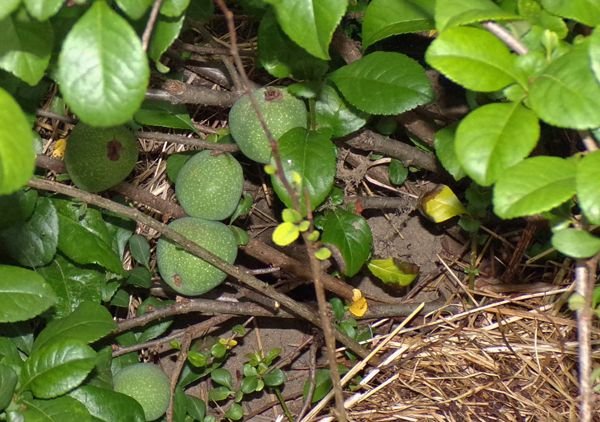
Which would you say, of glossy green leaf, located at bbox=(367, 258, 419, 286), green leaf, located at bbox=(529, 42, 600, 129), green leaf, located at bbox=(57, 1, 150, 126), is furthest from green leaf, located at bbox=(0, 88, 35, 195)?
glossy green leaf, located at bbox=(367, 258, 419, 286)

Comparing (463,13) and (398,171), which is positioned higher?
(463,13)

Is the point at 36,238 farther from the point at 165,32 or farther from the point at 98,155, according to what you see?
the point at 165,32

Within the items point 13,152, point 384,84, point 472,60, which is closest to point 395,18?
point 384,84

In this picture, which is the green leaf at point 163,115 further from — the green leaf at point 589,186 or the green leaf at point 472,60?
the green leaf at point 589,186

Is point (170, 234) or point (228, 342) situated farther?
point (228, 342)

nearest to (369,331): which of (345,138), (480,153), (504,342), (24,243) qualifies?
(504,342)

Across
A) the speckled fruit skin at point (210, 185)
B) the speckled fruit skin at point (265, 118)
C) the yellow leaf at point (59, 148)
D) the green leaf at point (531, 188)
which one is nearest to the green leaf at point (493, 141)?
the green leaf at point (531, 188)
